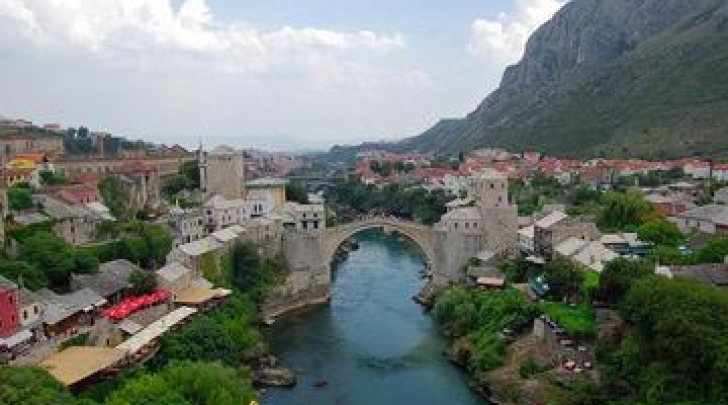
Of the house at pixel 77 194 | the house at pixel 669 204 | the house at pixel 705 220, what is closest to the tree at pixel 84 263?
the house at pixel 77 194

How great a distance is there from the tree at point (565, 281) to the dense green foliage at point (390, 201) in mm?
30641

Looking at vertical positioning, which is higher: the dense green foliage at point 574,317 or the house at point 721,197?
the house at point 721,197

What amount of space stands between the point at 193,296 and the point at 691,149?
54031mm

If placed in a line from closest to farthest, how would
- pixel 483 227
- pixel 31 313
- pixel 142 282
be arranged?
pixel 31 313 < pixel 142 282 < pixel 483 227

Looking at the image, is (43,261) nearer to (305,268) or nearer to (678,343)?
(305,268)

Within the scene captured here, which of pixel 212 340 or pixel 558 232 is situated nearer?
pixel 212 340

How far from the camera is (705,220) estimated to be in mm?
39406

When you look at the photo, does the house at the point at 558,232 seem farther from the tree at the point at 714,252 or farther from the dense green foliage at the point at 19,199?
the dense green foliage at the point at 19,199

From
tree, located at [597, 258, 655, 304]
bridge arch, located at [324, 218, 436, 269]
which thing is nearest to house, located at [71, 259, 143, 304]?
bridge arch, located at [324, 218, 436, 269]

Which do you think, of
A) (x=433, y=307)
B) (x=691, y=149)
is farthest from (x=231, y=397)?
(x=691, y=149)

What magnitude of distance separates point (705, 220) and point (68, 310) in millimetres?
27417

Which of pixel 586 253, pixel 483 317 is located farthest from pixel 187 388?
pixel 586 253

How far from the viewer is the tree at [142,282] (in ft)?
103

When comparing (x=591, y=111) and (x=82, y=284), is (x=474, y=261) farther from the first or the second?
(x=591, y=111)
